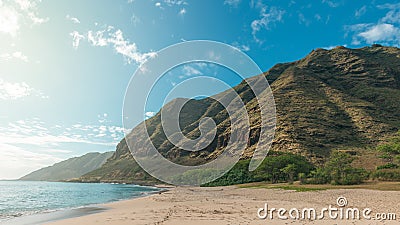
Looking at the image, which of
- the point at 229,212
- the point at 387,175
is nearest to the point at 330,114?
the point at 387,175

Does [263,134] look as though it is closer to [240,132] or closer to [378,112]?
[240,132]

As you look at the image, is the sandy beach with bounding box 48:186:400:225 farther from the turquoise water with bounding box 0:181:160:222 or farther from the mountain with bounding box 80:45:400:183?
the mountain with bounding box 80:45:400:183

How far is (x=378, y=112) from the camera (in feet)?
426

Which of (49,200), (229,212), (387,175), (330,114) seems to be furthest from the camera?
(330,114)

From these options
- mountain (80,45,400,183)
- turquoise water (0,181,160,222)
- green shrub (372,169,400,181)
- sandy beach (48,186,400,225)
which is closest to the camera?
sandy beach (48,186,400,225)

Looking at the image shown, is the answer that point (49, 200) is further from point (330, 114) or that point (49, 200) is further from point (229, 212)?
point (330, 114)

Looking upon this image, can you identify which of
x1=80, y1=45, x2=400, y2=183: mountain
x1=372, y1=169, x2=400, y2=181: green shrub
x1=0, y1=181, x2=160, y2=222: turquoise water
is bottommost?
x1=0, y1=181, x2=160, y2=222: turquoise water

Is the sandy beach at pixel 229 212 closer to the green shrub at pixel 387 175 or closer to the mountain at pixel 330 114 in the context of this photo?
the green shrub at pixel 387 175

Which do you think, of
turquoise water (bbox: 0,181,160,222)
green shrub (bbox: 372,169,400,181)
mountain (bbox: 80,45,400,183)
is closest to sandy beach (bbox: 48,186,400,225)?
turquoise water (bbox: 0,181,160,222)

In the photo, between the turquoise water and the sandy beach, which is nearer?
the sandy beach

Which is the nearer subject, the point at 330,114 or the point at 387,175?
the point at 387,175

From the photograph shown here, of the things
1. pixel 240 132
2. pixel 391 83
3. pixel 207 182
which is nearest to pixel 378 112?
pixel 391 83

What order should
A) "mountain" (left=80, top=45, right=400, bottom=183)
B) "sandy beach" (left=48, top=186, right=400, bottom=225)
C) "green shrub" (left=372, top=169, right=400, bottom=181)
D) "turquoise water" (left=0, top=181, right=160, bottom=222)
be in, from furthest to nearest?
"mountain" (left=80, top=45, right=400, bottom=183) < "green shrub" (left=372, top=169, right=400, bottom=181) < "turquoise water" (left=0, top=181, right=160, bottom=222) < "sandy beach" (left=48, top=186, right=400, bottom=225)

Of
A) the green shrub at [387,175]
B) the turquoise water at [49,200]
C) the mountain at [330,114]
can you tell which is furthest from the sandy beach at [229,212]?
the mountain at [330,114]
